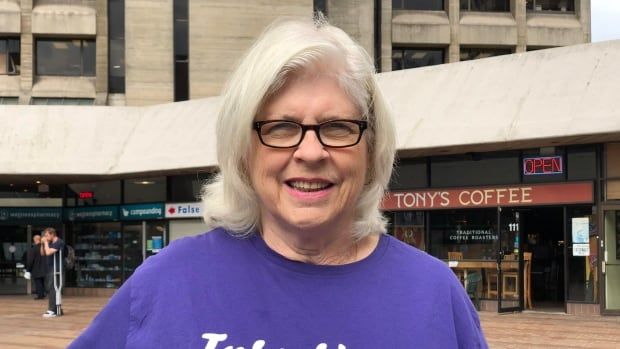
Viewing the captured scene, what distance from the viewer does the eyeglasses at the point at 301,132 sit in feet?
4.94

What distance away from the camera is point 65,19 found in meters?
26.6

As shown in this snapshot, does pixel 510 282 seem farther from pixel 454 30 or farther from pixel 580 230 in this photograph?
pixel 454 30

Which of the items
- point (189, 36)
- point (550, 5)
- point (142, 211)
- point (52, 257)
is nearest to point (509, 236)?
point (52, 257)

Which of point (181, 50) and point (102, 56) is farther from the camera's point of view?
point (102, 56)

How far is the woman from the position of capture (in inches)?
57.7

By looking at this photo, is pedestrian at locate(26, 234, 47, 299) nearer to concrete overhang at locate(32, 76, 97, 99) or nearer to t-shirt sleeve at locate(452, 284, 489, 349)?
concrete overhang at locate(32, 76, 97, 99)

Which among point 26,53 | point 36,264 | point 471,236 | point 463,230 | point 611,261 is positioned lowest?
point 36,264

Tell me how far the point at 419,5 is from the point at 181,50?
10.9 m

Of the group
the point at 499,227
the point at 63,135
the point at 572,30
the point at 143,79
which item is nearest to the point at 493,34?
the point at 572,30

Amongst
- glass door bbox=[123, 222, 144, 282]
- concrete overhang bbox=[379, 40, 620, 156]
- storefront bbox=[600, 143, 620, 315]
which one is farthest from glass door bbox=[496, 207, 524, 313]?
glass door bbox=[123, 222, 144, 282]

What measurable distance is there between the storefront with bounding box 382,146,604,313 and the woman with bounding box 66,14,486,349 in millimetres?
13163

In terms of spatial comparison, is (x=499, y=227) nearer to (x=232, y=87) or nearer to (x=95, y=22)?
(x=232, y=87)

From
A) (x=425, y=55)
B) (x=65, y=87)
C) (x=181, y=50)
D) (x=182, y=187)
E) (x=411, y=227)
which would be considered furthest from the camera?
(x=425, y=55)

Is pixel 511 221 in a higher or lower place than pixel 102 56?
lower
